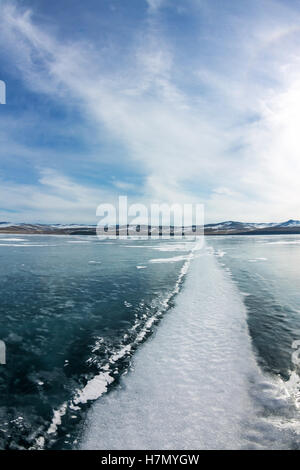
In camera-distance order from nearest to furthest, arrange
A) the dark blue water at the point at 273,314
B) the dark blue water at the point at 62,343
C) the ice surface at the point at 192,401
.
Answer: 1. the ice surface at the point at 192,401
2. the dark blue water at the point at 62,343
3. the dark blue water at the point at 273,314

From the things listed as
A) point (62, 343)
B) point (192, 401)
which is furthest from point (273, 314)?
point (62, 343)

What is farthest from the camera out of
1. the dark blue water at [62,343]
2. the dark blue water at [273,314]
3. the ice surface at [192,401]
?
the dark blue water at [273,314]

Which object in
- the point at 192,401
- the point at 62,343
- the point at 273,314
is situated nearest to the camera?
the point at 192,401

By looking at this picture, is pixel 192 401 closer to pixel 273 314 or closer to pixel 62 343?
pixel 62 343

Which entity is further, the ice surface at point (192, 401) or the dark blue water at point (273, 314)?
the dark blue water at point (273, 314)

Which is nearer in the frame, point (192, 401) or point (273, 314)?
point (192, 401)

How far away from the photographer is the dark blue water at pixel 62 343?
4516 mm

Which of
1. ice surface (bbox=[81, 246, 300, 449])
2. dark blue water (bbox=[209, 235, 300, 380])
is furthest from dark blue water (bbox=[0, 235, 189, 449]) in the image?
dark blue water (bbox=[209, 235, 300, 380])

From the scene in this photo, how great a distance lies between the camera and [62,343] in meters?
7.51

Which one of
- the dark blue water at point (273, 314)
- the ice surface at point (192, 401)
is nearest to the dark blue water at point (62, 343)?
the ice surface at point (192, 401)

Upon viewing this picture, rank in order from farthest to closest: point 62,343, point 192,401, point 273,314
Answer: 1. point 273,314
2. point 62,343
3. point 192,401

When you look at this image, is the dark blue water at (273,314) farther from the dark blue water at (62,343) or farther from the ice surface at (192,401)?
the dark blue water at (62,343)

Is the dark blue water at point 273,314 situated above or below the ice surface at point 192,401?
above
